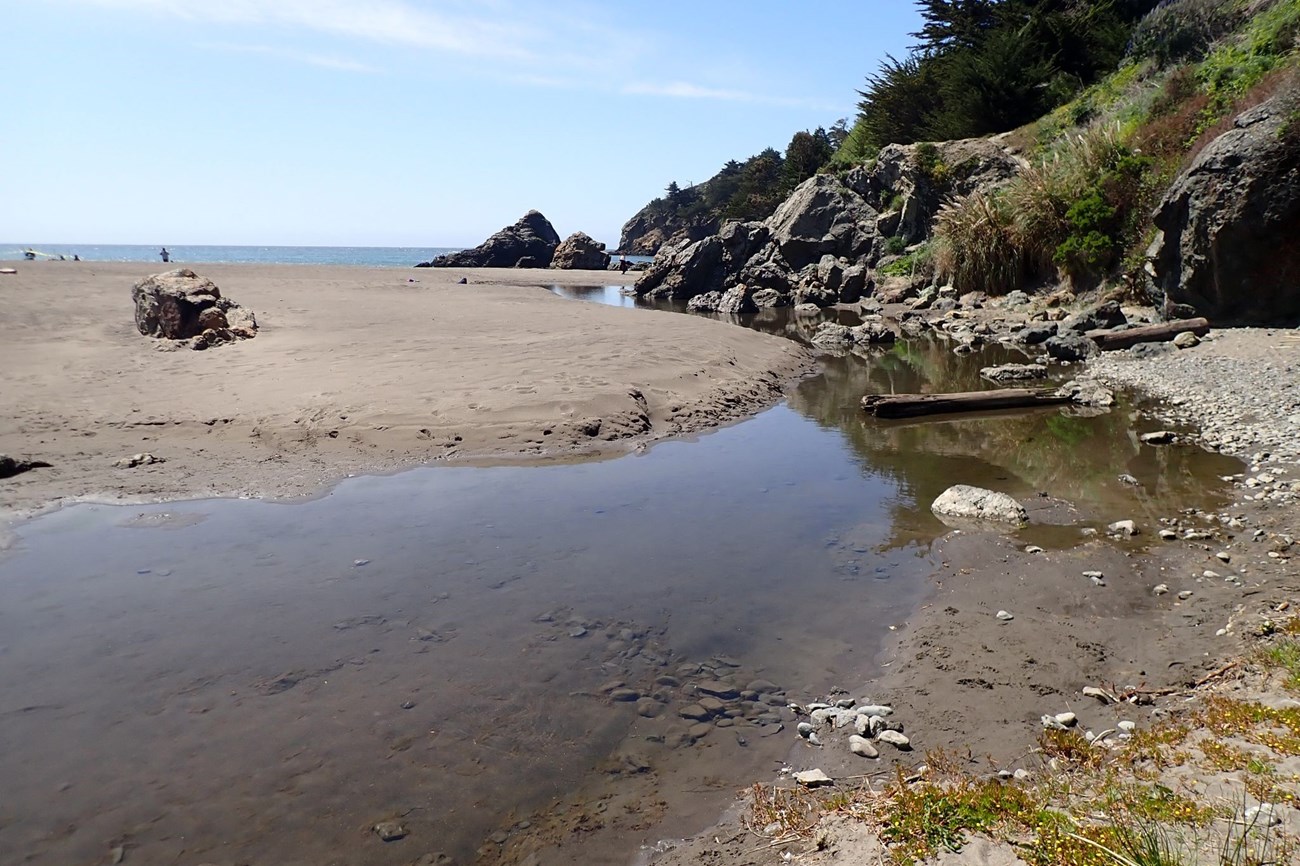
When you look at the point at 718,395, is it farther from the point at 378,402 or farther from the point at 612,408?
the point at 378,402

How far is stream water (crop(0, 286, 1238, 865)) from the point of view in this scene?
3.58 meters

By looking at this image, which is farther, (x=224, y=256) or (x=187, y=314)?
(x=224, y=256)

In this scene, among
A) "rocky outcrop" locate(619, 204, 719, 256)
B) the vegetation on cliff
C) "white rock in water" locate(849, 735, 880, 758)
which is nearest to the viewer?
"white rock in water" locate(849, 735, 880, 758)

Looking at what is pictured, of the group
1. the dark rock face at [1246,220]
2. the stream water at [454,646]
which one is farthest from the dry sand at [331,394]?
the dark rock face at [1246,220]

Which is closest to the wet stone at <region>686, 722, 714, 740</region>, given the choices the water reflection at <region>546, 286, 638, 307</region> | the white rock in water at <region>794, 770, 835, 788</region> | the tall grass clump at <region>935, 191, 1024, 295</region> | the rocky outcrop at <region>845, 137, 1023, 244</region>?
the white rock in water at <region>794, 770, 835, 788</region>

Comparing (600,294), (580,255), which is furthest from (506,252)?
(600,294)

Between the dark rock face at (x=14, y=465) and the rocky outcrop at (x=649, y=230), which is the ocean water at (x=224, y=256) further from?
the dark rock face at (x=14, y=465)

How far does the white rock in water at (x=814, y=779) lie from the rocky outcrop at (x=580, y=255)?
5551cm

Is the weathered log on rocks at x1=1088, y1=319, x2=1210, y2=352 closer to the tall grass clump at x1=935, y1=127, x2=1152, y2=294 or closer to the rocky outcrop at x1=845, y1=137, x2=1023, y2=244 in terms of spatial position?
the tall grass clump at x1=935, y1=127, x2=1152, y2=294

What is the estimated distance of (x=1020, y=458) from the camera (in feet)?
30.1

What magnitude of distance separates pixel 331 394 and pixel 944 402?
8.61m

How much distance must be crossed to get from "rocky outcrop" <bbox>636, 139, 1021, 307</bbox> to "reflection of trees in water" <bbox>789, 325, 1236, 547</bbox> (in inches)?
645

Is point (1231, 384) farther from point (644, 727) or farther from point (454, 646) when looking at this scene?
point (454, 646)

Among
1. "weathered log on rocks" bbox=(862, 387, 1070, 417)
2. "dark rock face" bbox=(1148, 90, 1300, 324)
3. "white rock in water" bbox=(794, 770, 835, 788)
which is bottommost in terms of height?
"white rock in water" bbox=(794, 770, 835, 788)
